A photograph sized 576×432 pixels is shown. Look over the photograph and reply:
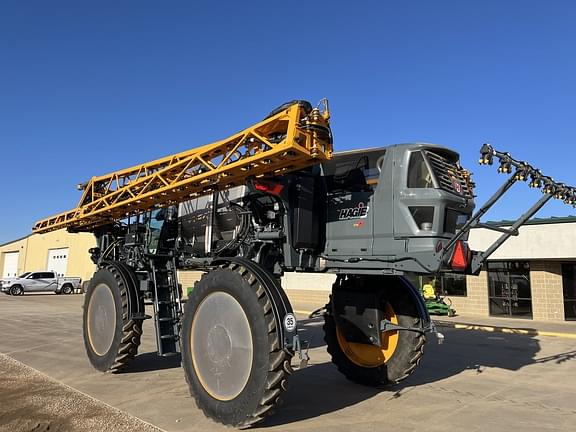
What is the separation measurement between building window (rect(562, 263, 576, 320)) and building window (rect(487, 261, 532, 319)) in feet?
4.03

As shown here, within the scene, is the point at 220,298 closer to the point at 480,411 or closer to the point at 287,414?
the point at 287,414

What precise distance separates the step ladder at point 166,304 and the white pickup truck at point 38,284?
32.3 metres

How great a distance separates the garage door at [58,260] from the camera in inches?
1827

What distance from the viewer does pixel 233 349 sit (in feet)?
16.2

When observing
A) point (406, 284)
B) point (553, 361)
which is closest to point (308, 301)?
point (553, 361)

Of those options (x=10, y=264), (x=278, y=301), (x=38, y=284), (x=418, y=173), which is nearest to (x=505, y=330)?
(x=418, y=173)

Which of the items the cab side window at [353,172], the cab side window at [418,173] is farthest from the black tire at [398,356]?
the cab side window at [418,173]

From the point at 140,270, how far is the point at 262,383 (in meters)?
4.35

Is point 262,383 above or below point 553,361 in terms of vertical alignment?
above

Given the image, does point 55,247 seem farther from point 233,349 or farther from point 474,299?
point 233,349

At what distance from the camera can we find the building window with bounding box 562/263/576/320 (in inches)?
700

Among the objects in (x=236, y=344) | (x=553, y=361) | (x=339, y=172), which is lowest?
(x=553, y=361)

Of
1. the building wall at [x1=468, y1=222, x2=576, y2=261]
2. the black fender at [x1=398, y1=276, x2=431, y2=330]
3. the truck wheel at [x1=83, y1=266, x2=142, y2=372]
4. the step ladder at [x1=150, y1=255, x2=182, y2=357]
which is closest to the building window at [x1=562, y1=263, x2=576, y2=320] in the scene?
the building wall at [x1=468, y1=222, x2=576, y2=261]

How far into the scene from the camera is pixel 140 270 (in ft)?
26.5
